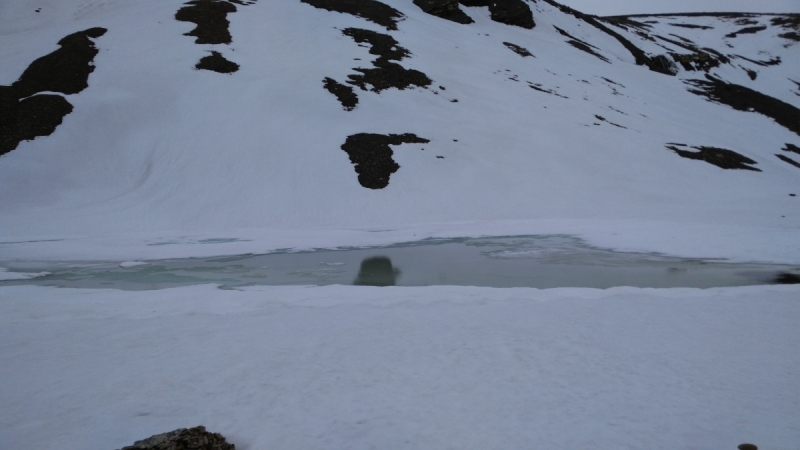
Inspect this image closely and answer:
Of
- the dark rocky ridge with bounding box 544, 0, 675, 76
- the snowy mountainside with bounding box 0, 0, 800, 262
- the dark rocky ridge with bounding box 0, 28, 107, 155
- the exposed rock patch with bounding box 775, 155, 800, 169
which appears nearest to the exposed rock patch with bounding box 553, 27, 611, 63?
the snowy mountainside with bounding box 0, 0, 800, 262

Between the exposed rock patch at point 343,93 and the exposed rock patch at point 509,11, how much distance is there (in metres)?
30.7

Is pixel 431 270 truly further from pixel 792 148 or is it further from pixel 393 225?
pixel 792 148

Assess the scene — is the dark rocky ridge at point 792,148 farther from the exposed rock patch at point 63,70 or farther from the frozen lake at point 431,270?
the exposed rock patch at point 63,70

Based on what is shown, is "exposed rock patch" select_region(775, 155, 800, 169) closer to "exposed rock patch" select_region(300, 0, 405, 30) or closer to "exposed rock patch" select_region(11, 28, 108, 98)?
"exposed rock patch" select_region(300, 0, 405, 30)

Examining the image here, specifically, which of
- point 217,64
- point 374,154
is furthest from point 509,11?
point 374,154

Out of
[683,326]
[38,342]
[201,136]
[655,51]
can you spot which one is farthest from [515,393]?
[655,51]

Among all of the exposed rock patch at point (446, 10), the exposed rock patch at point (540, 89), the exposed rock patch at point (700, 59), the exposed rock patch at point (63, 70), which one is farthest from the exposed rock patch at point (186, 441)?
the exposed rock patch at point (700, 59)

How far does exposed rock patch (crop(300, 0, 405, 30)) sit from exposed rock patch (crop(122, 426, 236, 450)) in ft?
149

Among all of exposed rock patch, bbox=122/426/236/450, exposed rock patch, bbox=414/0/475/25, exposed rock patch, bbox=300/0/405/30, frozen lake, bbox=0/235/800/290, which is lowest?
frozen lake, bbox=0/235/800/290

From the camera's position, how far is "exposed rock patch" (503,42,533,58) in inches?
1848

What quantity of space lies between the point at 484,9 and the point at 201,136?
4245 cm

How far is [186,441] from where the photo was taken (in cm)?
349

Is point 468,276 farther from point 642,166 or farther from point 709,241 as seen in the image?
point 642,166

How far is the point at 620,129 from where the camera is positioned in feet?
114
